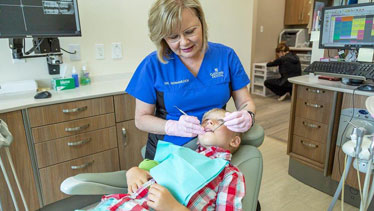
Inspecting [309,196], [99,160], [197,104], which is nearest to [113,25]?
[99,160]

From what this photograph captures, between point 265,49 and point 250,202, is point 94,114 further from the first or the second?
point 265,49

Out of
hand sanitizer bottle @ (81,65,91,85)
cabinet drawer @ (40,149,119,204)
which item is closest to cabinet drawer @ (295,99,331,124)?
cabinet drawer @ (40,149,119,204)

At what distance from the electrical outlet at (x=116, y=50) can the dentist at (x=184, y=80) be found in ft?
3.81

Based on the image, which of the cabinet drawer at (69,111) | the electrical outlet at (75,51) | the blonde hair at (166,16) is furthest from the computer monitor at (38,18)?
the blonde hair at (166,16)

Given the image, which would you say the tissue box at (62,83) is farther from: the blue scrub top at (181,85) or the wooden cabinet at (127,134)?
the blue scrub top at (181,85)

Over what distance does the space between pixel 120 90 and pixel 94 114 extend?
0.25 metres

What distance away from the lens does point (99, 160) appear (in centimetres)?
193

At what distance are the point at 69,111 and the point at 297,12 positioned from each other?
16.6 ft

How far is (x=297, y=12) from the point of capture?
17.4 ft

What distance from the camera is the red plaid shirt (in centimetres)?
92

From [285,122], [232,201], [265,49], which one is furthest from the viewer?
[265,49]

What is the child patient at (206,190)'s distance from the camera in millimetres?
876

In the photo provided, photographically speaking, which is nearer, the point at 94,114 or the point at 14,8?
the point at 14,8

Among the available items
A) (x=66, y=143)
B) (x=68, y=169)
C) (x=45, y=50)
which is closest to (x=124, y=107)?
(x=66, y=143)
